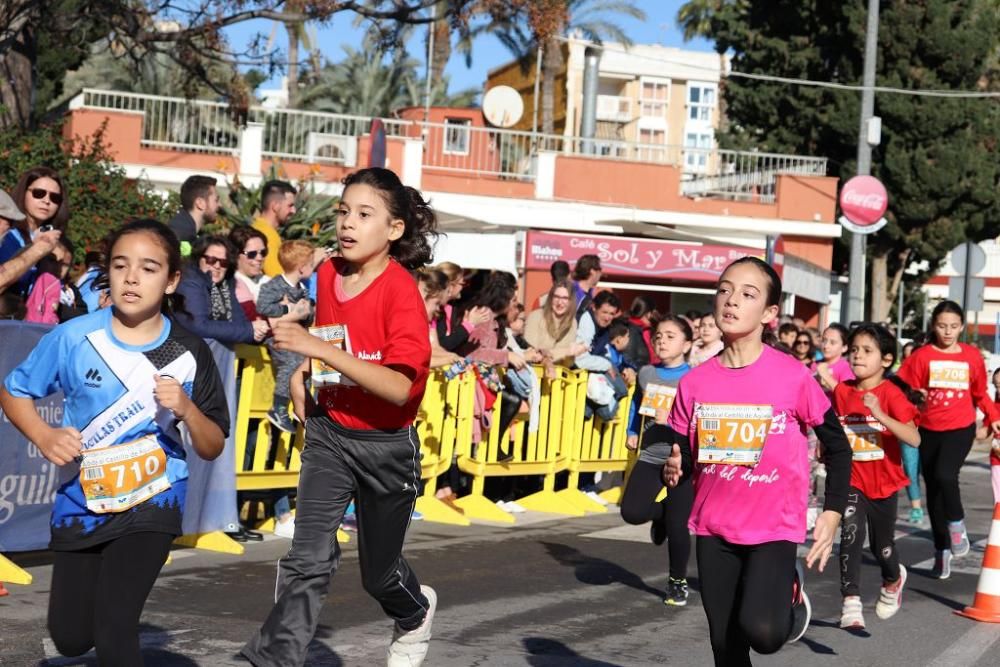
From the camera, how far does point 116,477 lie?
16.3 feet

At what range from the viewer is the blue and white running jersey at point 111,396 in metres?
4.99

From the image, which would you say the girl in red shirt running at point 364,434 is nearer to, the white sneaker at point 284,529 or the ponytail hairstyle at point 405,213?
the ponytail hairstyle at point 405,213

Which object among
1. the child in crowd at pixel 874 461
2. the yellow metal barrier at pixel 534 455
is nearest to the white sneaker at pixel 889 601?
the child in crowd at pixel 874 461

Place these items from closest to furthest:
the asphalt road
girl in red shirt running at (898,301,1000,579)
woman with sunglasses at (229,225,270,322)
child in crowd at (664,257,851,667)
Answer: child in crowd at (664,257,851,667) → the asphalt road → woman with sunglasses at (229,225,270,322) → girl in red shirt running at (898,301,1000,579)

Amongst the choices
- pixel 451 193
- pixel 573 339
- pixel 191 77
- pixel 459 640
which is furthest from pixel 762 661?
pixel 451 193

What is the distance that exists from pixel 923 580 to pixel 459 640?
4587mm

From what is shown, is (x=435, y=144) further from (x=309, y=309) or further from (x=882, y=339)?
(x=882, y=339)

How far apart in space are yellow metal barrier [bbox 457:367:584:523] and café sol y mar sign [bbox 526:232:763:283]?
11.5 meters

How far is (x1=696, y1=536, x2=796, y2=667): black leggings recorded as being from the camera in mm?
5504

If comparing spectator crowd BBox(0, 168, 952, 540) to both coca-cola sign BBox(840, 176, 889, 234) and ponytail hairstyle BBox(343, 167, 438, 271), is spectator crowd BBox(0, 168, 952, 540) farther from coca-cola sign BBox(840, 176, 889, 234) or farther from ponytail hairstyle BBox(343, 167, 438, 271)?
coca-cola sign BBox(840, 176, 889, 234)

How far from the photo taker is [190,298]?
32.5ft

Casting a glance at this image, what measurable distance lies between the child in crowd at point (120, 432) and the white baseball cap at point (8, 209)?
415cm

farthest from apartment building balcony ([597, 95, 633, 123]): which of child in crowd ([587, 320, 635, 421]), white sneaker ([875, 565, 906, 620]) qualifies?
white sneaker ([875, 565, 906, 620])

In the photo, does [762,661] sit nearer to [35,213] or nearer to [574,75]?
[35,213]
